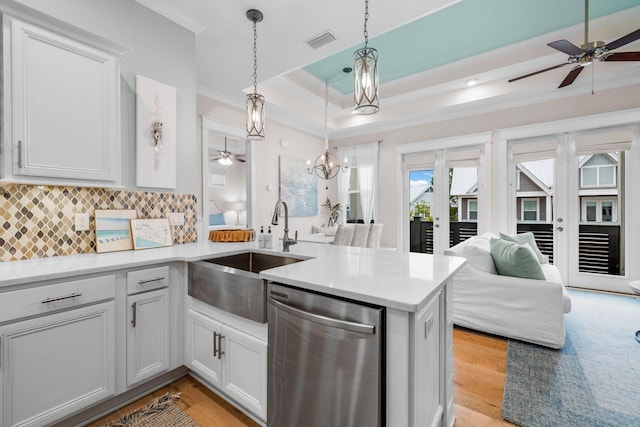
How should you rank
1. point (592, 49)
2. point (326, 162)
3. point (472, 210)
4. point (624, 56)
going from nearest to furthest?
point (592, 49), point (624, 56), point (326, 162), point (472, 210)

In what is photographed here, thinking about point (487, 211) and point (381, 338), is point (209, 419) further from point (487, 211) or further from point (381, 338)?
point (487, 211)

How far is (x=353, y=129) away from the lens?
596 cm

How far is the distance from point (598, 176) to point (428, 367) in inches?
183

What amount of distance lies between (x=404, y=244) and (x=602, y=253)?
2852 mm

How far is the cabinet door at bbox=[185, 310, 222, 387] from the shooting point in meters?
1.73

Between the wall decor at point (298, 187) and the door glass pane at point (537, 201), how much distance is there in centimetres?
364

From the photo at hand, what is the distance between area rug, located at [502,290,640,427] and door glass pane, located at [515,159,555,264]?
161 cm

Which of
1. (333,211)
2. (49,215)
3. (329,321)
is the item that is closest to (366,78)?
(329,321)

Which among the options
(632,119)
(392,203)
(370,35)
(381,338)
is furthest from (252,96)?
(632,119)

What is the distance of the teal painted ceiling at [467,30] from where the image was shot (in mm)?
3045

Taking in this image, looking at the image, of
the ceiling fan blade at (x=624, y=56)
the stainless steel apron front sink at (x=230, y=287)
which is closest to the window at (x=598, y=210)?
the ceiling fan blade at (x=624, y=56)

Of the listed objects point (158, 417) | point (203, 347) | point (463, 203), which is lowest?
point (158, 417)

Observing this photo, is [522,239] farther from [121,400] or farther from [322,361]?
[121,400]

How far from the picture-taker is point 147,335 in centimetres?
178
